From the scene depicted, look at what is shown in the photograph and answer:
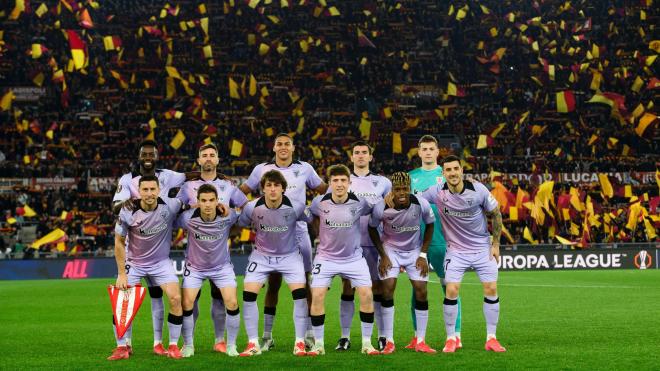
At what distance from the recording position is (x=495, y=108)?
3741cm

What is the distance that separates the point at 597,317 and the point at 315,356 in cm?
576

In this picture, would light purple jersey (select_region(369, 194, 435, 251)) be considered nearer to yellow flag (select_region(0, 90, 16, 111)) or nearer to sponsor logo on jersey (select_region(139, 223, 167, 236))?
sponsor logo on jersey (select_region(139, 223, 167, 236))

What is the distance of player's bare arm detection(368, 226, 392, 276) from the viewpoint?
9547mm

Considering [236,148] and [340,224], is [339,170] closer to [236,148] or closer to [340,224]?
[340,224]

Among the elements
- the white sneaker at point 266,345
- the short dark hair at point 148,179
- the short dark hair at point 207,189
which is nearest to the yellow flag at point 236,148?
the white sneaker at point 266,345

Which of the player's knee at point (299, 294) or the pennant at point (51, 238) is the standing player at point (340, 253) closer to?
the player's knee at point (299, 294)

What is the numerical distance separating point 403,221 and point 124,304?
289cm

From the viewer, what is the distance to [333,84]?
37.8 meters

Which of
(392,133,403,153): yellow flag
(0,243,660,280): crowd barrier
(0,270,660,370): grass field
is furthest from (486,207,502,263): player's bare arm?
(392,133,403,153): yellow flag

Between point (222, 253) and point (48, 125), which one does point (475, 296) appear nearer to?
point (222, 253)

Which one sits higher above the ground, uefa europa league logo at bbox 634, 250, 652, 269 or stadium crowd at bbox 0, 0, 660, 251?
stadium crowd at bbox 0, 0, 660, 251

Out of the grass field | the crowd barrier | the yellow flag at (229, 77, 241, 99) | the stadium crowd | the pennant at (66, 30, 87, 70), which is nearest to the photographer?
the grass field

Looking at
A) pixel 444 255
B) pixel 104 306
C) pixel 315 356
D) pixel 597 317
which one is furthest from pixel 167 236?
pixel 104 306

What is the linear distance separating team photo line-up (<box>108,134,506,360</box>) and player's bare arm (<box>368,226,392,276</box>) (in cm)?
1
